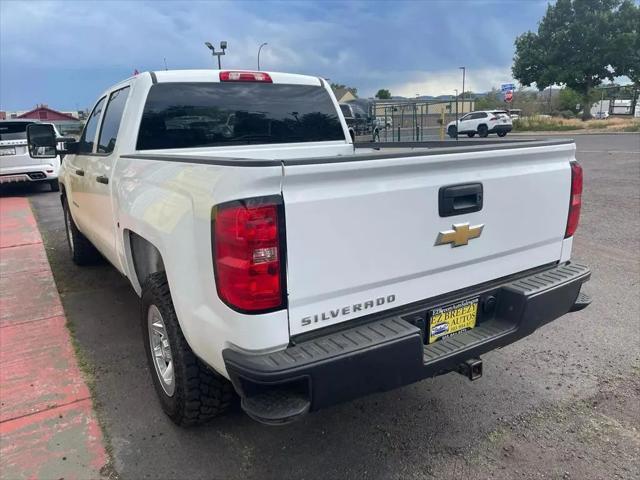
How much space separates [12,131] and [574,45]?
158 ft

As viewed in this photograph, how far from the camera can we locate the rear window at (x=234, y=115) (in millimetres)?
3721

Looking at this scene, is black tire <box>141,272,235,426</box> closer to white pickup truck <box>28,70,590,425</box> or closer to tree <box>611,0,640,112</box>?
white pickup truck <box>28,70,590,425</box>

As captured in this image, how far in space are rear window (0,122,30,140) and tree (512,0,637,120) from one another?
46213 mm

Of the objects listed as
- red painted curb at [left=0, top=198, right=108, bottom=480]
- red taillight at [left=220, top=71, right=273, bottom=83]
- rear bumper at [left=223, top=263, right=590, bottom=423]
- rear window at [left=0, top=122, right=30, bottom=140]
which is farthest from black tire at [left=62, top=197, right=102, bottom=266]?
rear window at [left=0, top=122, right=30, bottom=140]

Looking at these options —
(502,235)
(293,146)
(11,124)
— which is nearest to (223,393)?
(502,235)

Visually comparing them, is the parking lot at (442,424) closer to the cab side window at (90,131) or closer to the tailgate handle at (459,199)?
the tailgate handle at (459,199)

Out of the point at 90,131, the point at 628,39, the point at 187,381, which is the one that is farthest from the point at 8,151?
the point at 628,39

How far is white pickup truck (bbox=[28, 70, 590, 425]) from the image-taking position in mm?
2082

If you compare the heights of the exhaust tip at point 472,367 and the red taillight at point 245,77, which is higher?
the red taillight at point 245,77

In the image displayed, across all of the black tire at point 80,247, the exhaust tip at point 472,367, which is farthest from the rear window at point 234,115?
the black tire at point 80,247

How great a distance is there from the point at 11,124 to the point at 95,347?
10595mm

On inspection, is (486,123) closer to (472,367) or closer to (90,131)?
(90,131)

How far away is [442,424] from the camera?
119 inches

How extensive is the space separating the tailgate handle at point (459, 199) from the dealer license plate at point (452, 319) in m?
0.47
